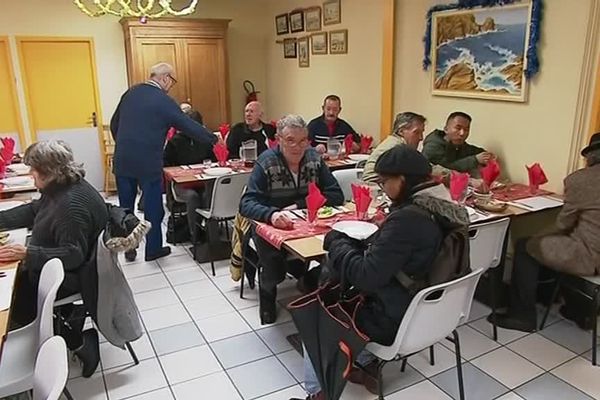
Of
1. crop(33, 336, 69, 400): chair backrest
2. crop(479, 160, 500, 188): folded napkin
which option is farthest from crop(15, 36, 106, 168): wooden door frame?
crop(33, 336, 69, 400): chair backrest

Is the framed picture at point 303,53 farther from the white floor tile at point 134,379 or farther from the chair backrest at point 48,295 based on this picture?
the chair backrest at point 48,295

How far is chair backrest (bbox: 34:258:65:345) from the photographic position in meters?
1.70

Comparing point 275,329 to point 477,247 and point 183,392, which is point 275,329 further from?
point 477,247

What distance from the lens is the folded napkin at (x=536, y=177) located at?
3.11 meters

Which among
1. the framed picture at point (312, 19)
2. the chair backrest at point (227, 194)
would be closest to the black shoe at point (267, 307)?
the chair backrest at point (227, 194)

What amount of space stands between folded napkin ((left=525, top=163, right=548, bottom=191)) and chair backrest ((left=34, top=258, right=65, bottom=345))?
2.76 metres

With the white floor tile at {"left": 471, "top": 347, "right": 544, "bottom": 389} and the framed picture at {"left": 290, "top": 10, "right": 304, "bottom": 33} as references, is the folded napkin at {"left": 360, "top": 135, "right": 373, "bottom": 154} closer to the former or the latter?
the framed picture at {"left": 290, "top": 10, "right": 304, "bottom": 33}

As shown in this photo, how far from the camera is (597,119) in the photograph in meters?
2.92

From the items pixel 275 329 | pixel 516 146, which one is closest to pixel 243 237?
pixel 275 329

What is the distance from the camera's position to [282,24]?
6160 mm

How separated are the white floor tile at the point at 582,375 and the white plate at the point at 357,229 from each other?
1.19 m

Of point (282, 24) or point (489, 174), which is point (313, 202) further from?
point (282, 24)

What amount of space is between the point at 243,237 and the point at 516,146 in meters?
2.02

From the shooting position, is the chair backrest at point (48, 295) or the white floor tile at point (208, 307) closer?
the chair backrest at point (48, 295)
